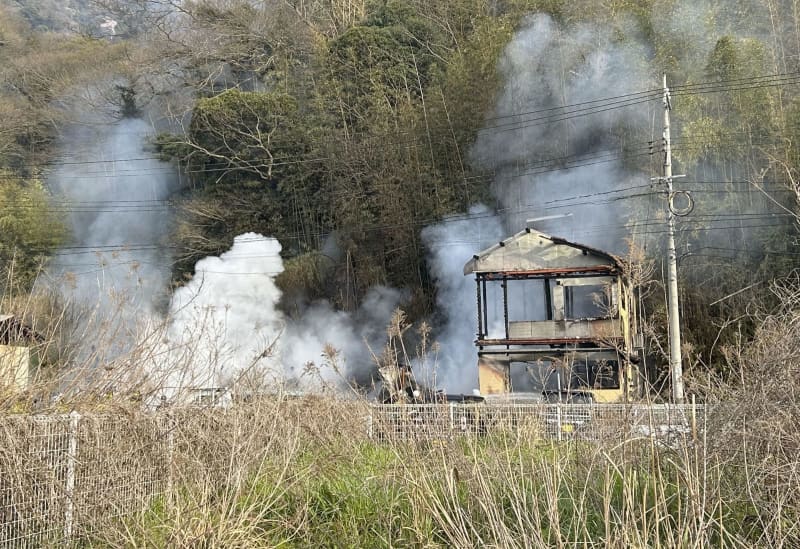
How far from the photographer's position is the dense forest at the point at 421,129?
22.3 m

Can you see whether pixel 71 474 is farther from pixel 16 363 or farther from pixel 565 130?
pixel 565 130

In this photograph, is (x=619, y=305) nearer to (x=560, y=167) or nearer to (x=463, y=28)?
(x=560, y=167)

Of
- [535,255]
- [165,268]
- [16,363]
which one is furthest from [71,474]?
[165,268]

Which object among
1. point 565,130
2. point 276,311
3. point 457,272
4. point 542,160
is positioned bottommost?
point 276,311

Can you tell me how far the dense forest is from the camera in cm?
2231

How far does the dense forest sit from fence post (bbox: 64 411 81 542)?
14.2m

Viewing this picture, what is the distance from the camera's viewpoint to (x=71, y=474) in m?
6.49

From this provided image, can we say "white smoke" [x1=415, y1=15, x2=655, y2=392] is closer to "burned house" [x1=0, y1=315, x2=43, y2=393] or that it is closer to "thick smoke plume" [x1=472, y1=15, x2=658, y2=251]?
"thick smoke plume" [x1=472, y1=15, x2=658, y2=251]

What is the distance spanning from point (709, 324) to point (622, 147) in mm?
7027

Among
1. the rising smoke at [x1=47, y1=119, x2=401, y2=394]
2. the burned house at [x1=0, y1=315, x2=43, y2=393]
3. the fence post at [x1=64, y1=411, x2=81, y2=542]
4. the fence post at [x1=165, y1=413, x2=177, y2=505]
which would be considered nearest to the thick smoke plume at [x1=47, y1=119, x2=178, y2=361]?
the rising smoke at [x1=47, y1=119, x2=401, y2=394]

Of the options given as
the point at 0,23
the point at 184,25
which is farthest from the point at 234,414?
the point at 0,23

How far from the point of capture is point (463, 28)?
1297 inches

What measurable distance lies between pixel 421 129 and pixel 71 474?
2523 cm

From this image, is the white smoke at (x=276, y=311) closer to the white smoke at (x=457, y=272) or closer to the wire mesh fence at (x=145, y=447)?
the white smoke at (x=457, y=272)
